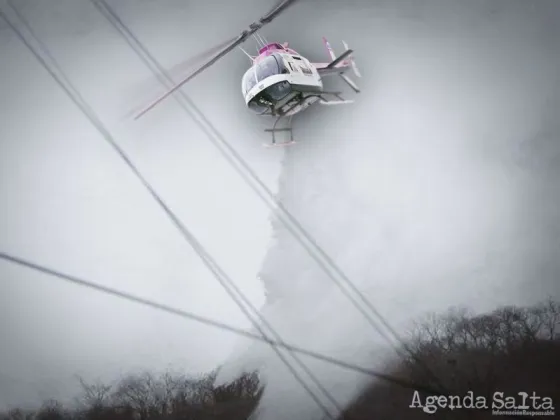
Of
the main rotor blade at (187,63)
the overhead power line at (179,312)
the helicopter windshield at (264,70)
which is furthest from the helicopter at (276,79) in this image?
the overhead power line at (179,312)

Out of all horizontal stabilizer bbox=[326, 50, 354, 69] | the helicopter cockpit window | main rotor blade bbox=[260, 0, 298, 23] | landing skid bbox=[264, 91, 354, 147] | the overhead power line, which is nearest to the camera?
main rotor blade bbox=[260, 0, 298, 23]

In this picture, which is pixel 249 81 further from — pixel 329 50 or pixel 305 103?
pixel 329 50

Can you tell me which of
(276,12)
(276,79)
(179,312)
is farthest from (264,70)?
(179,312)

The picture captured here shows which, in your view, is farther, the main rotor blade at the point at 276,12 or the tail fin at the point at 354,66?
the tail fin at the point at 354,66

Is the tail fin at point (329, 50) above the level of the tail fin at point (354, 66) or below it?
above

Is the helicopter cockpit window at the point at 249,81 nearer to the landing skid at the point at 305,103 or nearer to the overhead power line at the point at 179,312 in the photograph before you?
the landing skid at the point at 305,103

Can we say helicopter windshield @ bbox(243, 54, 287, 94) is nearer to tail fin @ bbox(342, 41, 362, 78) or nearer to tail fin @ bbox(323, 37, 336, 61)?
tail fin @ bbox(323, 37, 336, 61)

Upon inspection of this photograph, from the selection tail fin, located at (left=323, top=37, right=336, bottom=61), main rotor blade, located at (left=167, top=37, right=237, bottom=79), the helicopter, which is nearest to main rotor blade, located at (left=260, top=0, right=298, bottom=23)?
the helicopter

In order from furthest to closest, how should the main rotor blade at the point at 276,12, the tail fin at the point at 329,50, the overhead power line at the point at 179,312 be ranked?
the overhead power line at the point at 179,312, the tail fin at the point at 329,50, the main rotor blade at the point at 276,12

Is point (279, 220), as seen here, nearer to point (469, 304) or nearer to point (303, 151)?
point (303, 151)
